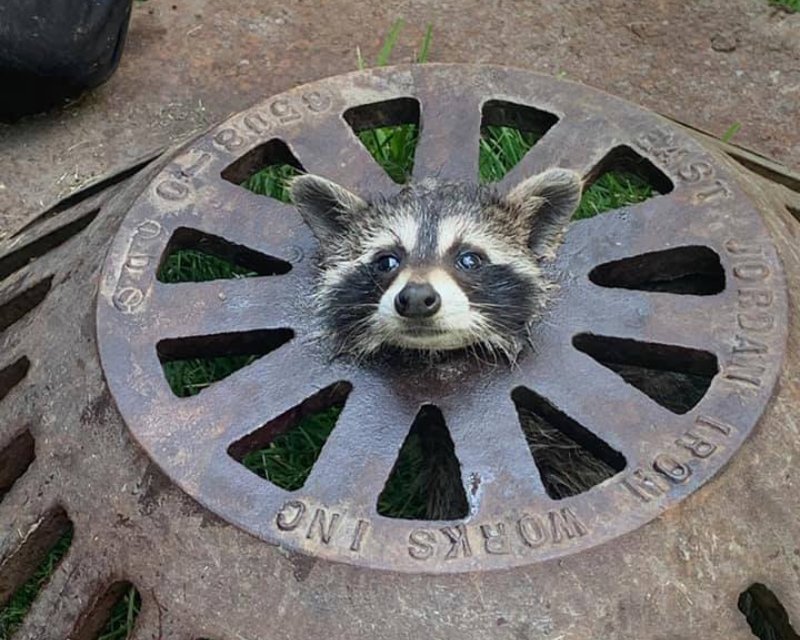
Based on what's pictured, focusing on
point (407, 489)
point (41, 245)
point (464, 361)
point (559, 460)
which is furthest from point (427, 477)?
point (41, 245)

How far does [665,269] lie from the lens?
2.30 m

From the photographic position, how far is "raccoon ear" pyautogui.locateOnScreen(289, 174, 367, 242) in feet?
7.27

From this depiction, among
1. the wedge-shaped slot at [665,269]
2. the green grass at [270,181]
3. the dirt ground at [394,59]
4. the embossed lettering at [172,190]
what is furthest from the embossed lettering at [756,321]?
the dirt ground at [394,59]

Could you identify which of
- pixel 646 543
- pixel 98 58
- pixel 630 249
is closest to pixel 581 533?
pixel 646 543

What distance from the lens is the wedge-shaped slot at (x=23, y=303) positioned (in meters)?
2.44

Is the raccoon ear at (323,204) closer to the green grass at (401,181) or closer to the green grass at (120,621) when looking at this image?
the green grass at (401,181)

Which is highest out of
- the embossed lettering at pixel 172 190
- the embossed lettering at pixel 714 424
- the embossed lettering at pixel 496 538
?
the embossed lettering at pixel 714 424

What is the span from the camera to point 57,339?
7.23 feet

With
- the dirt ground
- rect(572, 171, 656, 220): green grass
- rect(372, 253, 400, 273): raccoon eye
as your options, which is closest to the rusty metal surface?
rect(372, 253, 400, 273): raccoon eye

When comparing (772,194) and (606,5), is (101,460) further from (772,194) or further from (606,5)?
(606,5)

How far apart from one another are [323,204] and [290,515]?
62 centimetres

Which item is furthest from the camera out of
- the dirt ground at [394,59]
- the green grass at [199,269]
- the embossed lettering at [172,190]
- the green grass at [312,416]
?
the dirt ground at [394,59]

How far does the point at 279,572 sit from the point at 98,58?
2.20m

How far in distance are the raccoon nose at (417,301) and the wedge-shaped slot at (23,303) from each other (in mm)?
768
